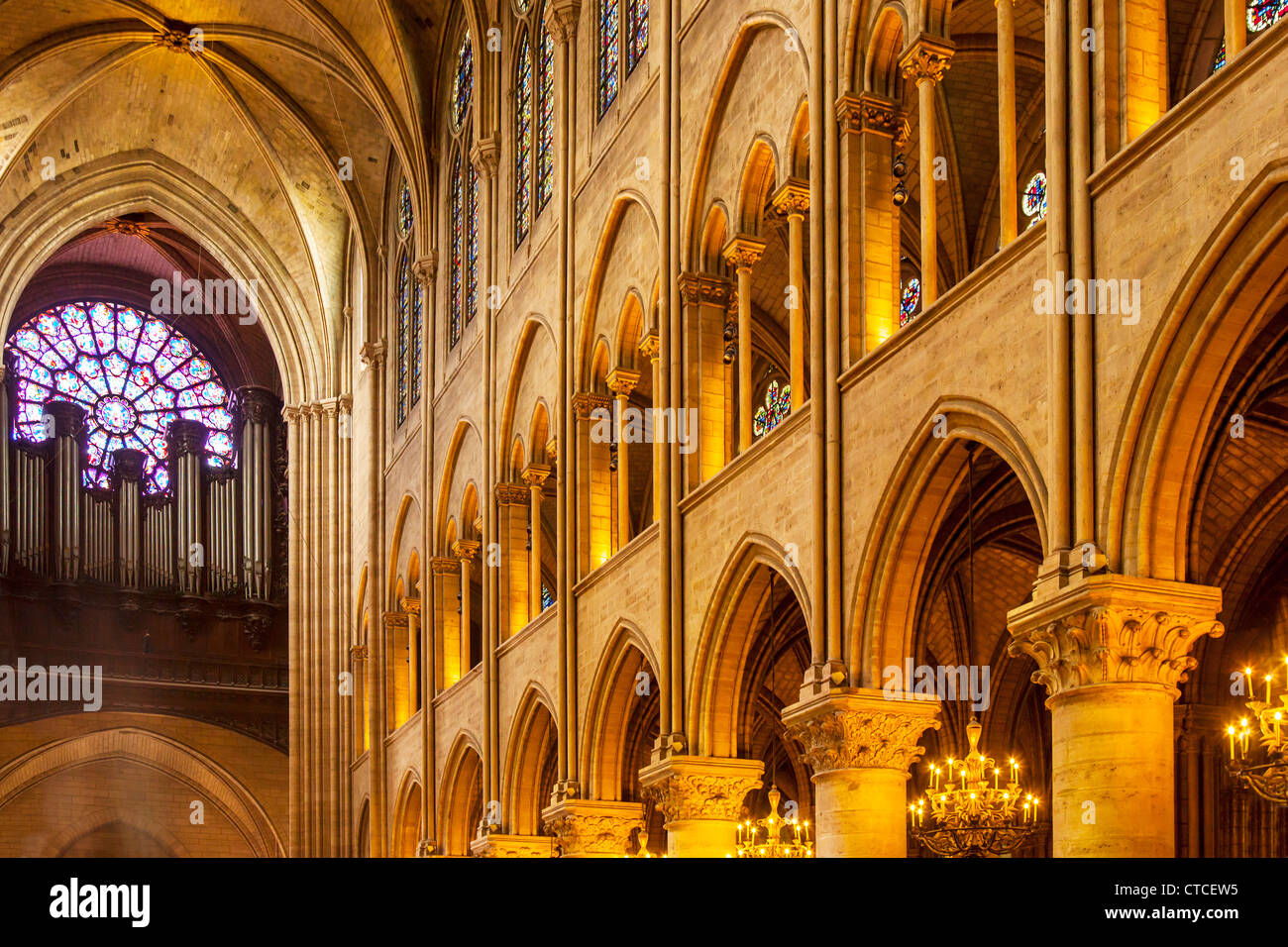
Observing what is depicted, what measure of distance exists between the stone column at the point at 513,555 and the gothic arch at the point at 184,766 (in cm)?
1480

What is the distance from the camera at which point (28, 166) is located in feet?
110

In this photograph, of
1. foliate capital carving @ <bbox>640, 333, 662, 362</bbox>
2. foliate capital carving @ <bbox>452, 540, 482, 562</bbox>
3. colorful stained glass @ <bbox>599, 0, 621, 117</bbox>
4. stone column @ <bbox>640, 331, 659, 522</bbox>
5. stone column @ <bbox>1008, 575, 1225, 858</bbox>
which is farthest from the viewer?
foliate capital carving @ <bbox>452, 540, 482, 562</bbox>

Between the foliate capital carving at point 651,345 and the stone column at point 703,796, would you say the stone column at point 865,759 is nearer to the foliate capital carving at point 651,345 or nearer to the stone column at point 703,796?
the stone column at point 703,796

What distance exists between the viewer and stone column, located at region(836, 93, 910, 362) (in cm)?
1405

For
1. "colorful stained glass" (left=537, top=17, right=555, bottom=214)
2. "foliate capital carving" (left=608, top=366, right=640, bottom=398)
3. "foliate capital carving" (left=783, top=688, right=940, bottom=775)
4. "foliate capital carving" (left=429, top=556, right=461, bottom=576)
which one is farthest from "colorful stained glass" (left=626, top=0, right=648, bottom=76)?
"foliate capital carving" (left=429, top=556, right=461, bottom=576)

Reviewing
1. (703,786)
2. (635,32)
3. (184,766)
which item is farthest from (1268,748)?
(184,766)

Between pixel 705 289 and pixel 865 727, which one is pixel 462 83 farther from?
pixel 865 727

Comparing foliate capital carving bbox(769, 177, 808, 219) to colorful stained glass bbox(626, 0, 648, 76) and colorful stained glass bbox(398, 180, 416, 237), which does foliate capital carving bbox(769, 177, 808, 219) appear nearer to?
colorful stained glass bbox(626, 0, 648, 76)

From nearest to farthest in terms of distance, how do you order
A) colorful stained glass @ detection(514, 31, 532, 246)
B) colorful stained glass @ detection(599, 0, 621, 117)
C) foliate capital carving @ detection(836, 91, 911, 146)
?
1. foliate capital carving @ detection(836, 91, 911, 146)
2. colorful stained glass @ detection(599, 0, 621, 117)
3. colorful stained glass @ detection(514, 31, 532, 246)

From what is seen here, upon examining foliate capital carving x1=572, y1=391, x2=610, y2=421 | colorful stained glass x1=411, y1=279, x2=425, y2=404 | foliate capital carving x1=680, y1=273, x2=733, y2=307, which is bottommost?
foliate capital carving x1=572, y1=391, x2=610, y2=421

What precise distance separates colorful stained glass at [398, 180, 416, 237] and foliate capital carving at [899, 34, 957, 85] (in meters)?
19.5
